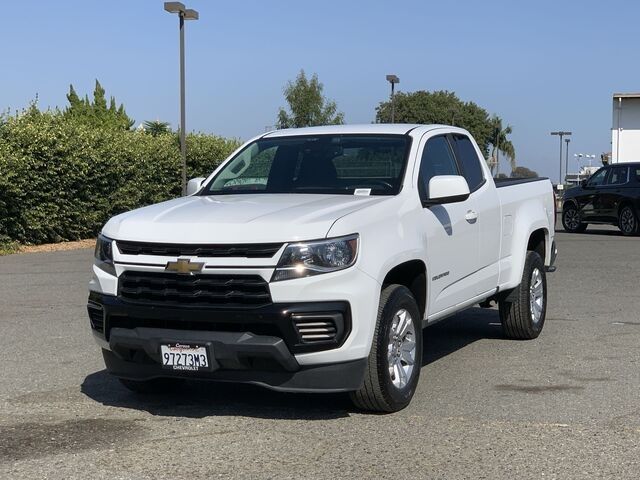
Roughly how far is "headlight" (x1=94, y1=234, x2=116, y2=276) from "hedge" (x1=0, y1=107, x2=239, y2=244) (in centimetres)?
1322

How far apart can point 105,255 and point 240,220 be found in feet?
3.06

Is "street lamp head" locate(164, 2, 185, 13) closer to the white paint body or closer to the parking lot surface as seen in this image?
the parking lot surface

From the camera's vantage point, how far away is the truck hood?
5293 mm

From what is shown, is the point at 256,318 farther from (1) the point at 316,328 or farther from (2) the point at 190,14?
(2) the point at 190,14

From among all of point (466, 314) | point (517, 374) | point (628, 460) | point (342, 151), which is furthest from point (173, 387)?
point (466, 314)

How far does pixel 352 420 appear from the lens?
5.75 m

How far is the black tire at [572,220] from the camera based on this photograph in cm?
2452

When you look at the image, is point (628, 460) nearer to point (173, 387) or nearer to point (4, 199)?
point (173, 387)

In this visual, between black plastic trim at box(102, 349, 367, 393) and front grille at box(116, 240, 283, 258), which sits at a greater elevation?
front grille at box(116, 240, 283, 258)

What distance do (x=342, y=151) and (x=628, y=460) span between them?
3026mm

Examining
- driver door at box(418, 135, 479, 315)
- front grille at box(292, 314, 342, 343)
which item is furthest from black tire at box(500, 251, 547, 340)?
front grille at box(292, 314, 342, 343)

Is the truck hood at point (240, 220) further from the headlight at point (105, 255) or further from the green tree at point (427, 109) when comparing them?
the green tree at point (427, 109)

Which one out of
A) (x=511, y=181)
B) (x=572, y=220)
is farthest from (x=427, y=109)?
(x=511, y=181)

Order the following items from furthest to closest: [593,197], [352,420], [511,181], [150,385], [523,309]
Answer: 1. [593,197]
2. [511,181]
3. [523,309]
4. [150,385]
5. [352,420]
